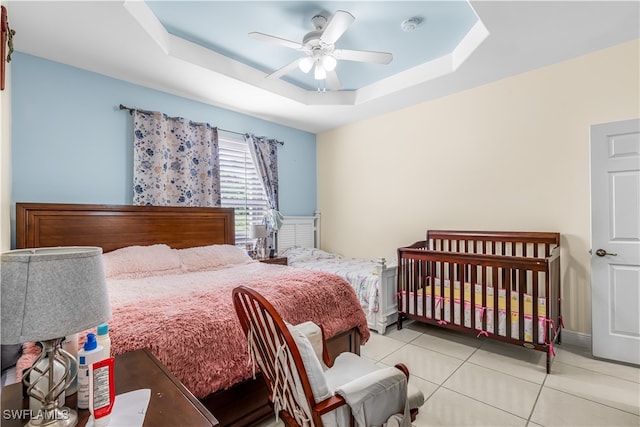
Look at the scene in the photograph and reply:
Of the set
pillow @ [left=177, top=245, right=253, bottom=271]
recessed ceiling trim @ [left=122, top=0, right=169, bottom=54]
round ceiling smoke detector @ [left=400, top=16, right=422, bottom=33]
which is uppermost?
round ceiling smoke detector @ [left=400, top=16, right=422, bottom=33]

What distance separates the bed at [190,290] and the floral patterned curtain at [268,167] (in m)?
0.68

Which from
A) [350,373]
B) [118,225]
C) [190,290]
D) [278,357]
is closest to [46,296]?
[278,357]

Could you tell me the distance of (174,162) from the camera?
330cm

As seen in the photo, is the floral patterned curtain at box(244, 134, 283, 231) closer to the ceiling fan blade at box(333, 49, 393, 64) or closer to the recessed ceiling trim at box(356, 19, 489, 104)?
the recessed ceiling trim at box(356, 19, 489, 104)

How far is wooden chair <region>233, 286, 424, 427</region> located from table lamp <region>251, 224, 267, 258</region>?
8.46 ft

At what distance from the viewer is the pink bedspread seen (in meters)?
1.32

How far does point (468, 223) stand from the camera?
133 inches

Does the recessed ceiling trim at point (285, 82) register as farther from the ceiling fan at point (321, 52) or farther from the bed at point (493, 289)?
the bed at point (493, 289)

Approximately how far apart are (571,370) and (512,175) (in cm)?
179

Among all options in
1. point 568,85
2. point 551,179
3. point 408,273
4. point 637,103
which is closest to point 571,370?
point 408,273

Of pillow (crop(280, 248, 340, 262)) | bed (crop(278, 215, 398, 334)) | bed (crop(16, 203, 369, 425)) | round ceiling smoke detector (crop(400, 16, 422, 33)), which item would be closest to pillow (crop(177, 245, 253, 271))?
bed (crop(16, 203, 369, 425))

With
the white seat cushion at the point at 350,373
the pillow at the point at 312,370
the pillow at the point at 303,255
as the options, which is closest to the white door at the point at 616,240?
the white seat cushion at the point at 350,373

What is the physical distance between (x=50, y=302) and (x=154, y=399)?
425 millimetres

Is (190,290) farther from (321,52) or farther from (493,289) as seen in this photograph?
(493,289)
